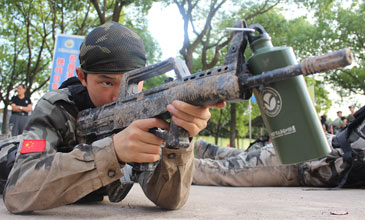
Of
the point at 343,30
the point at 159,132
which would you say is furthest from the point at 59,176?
the point at 343,30

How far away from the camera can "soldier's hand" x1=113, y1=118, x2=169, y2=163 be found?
179 centimetres

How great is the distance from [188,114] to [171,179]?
640 millimetres

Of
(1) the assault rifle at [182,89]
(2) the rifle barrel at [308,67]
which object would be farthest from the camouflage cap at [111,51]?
(2) the rifle barrel at [308,67]

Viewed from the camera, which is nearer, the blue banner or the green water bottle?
the green water bottle

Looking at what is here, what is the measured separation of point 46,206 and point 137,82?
0.91 m

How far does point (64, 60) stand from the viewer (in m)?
9.59

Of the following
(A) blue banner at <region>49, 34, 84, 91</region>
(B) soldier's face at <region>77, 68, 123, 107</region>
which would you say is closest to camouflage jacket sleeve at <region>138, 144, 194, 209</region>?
(B) soldier's face at <region>77, 68, 123, 107</region>

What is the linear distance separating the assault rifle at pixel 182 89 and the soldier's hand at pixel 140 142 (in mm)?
49

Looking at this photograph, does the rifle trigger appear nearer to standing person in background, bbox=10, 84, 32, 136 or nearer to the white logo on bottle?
the white logo on bottle

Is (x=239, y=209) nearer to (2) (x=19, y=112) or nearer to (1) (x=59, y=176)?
(1) (x=59, y=176)

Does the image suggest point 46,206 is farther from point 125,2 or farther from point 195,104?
point 125,2

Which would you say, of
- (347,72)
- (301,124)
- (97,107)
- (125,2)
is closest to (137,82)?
(97,107)

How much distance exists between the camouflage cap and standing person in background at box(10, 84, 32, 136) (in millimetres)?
9083

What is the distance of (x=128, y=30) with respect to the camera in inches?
102
